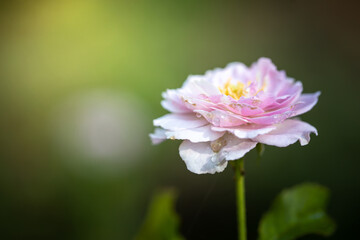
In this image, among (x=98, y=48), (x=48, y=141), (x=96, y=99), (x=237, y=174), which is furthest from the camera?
(x=98, y=48)

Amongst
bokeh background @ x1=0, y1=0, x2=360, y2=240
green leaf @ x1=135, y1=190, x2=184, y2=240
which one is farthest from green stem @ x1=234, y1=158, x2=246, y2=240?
bokeh background @ x1=0, y1=0, x2=360, y2=240

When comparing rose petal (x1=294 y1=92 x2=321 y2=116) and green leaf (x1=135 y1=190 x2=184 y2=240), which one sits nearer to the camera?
rose petal (x1=294 y1=92 x2=321 y2=116)

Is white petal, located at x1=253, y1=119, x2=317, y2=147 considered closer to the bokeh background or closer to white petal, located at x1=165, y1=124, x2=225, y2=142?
white petal, located at x1=165, y1=124, x2=225, y2=142

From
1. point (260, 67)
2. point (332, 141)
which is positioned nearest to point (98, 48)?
point (332, 141)

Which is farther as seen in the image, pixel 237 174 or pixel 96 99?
pixel 96 99

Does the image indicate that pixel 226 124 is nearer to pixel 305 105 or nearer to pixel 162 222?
pixel 305 105

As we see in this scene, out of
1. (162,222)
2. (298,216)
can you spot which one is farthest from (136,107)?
(298,216)

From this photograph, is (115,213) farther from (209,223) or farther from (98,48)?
(98,48)
